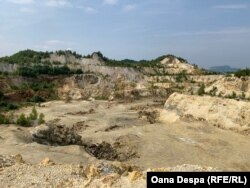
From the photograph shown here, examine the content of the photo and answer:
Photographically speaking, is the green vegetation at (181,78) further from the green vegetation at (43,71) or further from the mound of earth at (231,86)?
the mound of earth at (231,86)

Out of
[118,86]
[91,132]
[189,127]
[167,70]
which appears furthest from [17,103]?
[167,70]

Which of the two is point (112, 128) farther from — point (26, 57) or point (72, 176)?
point (26, 57)

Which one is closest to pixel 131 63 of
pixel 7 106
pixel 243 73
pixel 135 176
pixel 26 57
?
pixel 26 57

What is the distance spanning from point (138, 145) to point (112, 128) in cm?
714

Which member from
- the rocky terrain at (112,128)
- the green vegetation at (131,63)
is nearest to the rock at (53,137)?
the rocky terrain at (112,128)

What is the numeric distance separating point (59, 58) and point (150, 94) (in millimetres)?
33263

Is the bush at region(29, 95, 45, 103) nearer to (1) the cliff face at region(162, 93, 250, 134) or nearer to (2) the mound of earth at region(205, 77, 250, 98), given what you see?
(1) the cliff face at region(162, 93, 250, 134)

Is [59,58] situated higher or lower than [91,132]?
higher

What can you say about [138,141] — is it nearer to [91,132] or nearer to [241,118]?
[91,132]

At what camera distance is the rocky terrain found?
15.2 metres

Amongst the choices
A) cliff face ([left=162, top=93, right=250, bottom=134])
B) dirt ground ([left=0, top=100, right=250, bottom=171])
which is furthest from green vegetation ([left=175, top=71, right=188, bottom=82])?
dirt ground ([left=0, top=100, right=250, bottom=171])

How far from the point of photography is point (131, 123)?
40.4 metres

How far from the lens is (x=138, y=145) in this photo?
30703 mm

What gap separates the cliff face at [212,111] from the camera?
35562 millimetres
